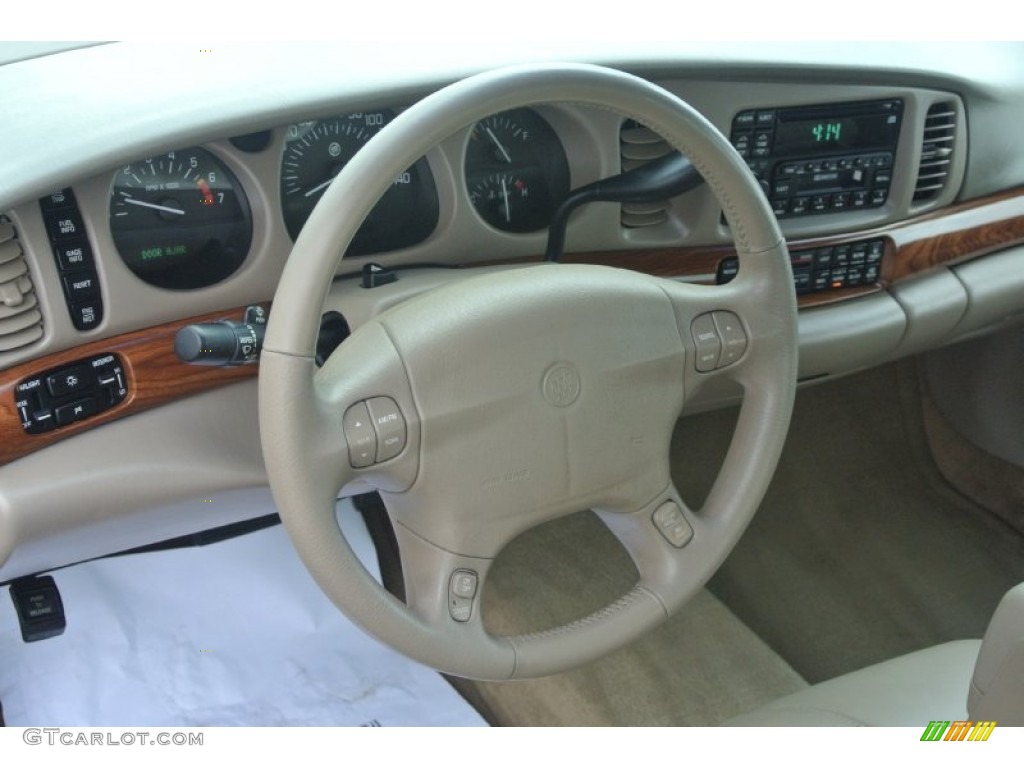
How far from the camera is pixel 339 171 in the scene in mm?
1214

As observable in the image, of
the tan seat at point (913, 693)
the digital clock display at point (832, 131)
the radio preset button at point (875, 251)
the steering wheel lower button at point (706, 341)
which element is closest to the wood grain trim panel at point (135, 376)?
the steering wheel lower button at point (706, 341)

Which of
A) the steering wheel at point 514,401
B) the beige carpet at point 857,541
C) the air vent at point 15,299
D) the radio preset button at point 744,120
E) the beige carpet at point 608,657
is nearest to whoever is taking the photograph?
the steering wheel at point 514,401

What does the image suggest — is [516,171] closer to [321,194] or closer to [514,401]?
[321,194]

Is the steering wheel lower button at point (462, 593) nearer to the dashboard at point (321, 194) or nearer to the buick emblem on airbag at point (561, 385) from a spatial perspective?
the buick emblem on airbag at point (561, 385)

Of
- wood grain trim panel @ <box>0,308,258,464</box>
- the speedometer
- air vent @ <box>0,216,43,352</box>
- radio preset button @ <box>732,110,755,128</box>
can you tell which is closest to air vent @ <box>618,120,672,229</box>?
radio preset button @ <box>732,110,755,128</box>

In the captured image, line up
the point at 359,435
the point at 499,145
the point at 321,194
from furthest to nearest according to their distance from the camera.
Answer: the point at 499,145 < the point at 321,194 < the point at 359,435

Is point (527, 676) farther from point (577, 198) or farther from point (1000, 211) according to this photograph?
point (1000, 211)

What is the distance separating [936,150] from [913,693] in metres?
0.83

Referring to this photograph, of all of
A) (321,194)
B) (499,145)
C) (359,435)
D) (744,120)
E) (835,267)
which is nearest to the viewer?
(359,435)

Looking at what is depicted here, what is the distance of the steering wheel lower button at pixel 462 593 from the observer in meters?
1.08

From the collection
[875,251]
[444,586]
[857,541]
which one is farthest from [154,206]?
[857,541]

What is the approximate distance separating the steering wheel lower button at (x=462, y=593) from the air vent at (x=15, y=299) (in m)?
0.44

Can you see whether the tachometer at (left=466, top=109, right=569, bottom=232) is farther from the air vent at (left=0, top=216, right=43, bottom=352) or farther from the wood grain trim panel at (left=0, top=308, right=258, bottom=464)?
the air vent at (left=0, top=216, right=43, bottom=352)

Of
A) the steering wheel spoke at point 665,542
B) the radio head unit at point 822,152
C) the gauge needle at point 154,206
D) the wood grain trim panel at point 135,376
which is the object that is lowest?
the steering wheel spoke at point 665,542
